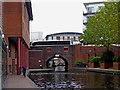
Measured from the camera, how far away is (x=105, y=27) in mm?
35531

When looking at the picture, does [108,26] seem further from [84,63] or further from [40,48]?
[40,48]

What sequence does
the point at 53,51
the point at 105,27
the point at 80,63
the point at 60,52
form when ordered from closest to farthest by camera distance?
the point at 105,27
the point at 80,63
the point at 60,52
the point at 53,51

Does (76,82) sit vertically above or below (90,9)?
below

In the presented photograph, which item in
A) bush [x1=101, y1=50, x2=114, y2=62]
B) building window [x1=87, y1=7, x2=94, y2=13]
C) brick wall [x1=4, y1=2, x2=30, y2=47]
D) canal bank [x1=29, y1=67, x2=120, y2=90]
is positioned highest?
building window [x1=87, y1=7, x2=94, y2=13]

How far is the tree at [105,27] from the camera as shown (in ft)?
102

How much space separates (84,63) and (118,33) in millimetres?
22542

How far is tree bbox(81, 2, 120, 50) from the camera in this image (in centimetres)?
3116

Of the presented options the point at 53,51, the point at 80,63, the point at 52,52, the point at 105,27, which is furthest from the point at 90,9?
the point at 105,27

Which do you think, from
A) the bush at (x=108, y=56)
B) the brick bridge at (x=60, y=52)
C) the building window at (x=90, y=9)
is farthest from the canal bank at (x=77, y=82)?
the building window at (x=90, y=9)

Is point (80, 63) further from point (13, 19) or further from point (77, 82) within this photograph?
point (77, 82)

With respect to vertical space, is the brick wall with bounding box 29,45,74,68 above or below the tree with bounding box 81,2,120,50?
below

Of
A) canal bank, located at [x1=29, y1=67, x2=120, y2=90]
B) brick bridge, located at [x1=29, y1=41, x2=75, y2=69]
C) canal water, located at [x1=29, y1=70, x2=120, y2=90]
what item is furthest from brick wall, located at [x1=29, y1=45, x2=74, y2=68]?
canal water, located at [x1=29, y1=70, x2=120, y2=90]

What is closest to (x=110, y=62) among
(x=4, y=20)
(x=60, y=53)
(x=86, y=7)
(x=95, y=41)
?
(x=95, y=41)

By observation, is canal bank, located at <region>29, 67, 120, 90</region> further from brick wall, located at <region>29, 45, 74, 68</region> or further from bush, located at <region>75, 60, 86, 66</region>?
brick wall, located at <region>29, 45, 74, 68</region>
